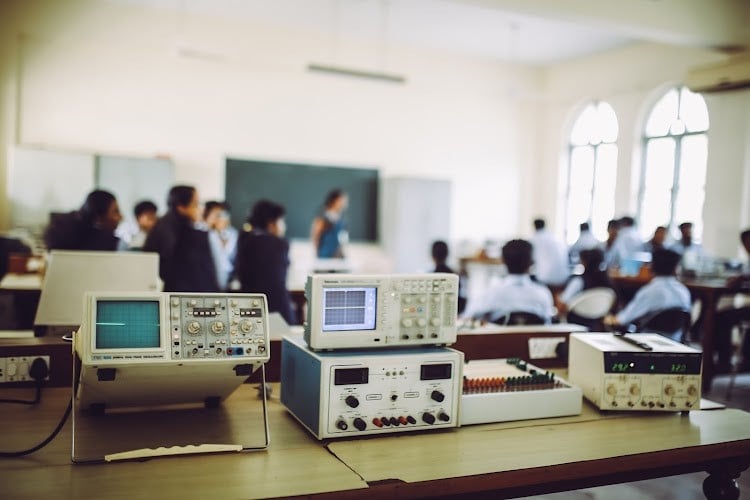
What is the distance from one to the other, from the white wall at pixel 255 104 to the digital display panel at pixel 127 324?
207 inches

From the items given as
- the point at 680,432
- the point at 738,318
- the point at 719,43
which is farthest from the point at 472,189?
the point at 680,432

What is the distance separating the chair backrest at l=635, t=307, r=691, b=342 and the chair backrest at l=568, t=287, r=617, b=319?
30 cm

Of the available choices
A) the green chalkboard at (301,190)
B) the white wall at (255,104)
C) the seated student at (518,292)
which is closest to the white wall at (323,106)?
the white wall at (255,104)

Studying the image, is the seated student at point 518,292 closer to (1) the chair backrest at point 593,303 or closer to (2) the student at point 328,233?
(1) the chair backrest at point 593,303

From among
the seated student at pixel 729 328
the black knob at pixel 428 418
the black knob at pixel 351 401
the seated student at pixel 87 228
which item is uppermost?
the seated student at pixel 87 228

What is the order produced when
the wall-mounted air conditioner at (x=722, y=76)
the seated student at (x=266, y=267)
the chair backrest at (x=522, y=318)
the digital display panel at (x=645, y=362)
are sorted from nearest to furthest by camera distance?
the digital display panel at (x=645, y=362)
the seated student at (x=266, y=267)
the chair backrest at (x=522, y=318)
the wall-mounted air conditioner at (x=722, y=76)

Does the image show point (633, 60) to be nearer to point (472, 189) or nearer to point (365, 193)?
point (472, 189)

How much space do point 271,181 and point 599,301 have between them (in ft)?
15.2

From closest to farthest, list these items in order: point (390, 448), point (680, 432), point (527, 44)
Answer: point (390, 448) → point (680, 432) → point (527, 44)

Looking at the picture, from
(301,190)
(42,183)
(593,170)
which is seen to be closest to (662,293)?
(301,190)

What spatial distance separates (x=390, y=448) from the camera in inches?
64.9

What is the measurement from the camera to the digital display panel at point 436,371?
1.75m

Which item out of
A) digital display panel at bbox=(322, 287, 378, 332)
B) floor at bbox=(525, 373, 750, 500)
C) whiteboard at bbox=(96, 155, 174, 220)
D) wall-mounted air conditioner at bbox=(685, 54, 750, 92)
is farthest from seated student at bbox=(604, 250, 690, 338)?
whiteboard at bbox=(96, 155, 174, 220)

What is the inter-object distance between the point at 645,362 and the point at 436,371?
722 mm
